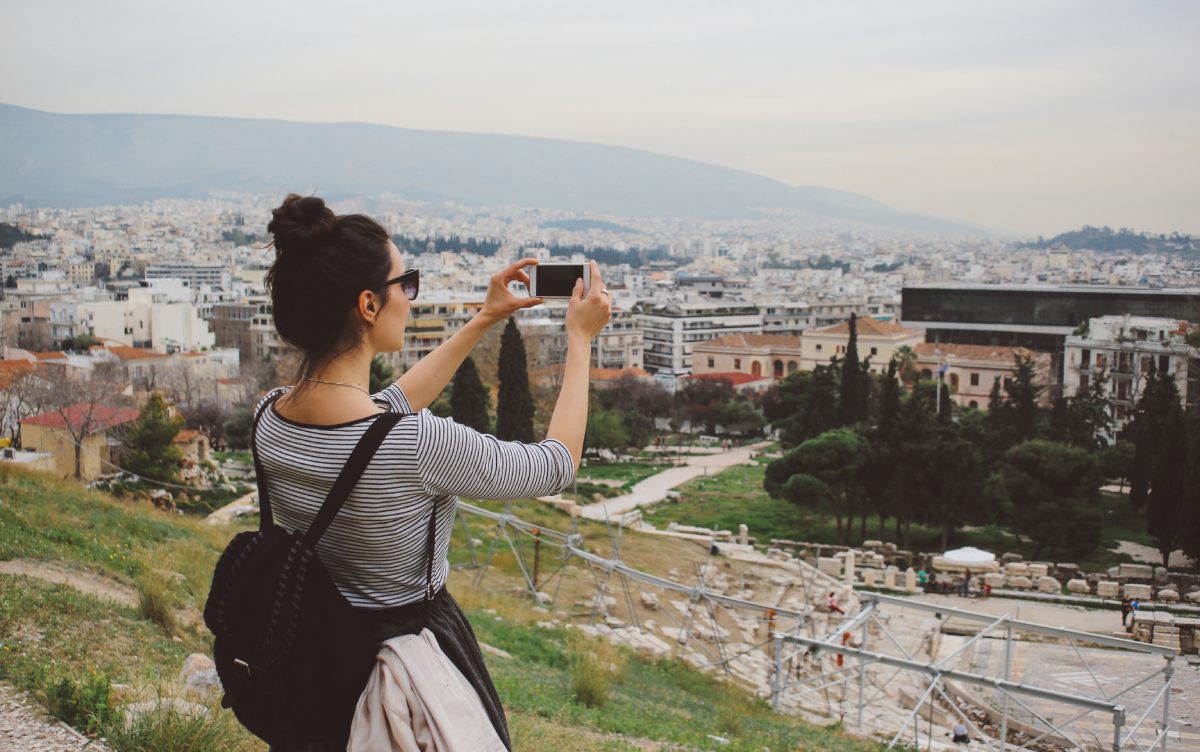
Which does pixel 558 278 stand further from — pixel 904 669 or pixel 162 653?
pixel 904 669

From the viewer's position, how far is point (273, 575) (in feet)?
3.86

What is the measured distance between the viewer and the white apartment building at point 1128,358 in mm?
22781

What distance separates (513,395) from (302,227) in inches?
721

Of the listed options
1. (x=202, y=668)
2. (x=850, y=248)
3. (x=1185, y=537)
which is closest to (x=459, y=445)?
(x=202, y=668)

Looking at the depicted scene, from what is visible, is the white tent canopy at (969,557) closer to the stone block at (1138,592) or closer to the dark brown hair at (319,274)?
the stone block at (1138,592)

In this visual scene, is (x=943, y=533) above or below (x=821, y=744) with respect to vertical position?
below

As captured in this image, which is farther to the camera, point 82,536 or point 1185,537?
point 1185,537

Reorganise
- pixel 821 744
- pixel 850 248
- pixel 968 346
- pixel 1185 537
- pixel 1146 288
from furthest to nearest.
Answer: pixel 850 248 < pixel 968 346 < pixel 1146 288 < pixel 1185 537 < pixel 821 744

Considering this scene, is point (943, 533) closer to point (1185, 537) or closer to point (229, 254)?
point (1185, 537)

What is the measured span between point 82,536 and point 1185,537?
1462 cm

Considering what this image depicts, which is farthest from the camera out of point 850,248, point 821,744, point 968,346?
point 850,248

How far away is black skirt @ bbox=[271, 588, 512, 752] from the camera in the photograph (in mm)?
1217

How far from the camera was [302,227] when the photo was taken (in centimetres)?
122

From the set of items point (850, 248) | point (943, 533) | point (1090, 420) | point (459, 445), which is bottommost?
point (943, 533)
